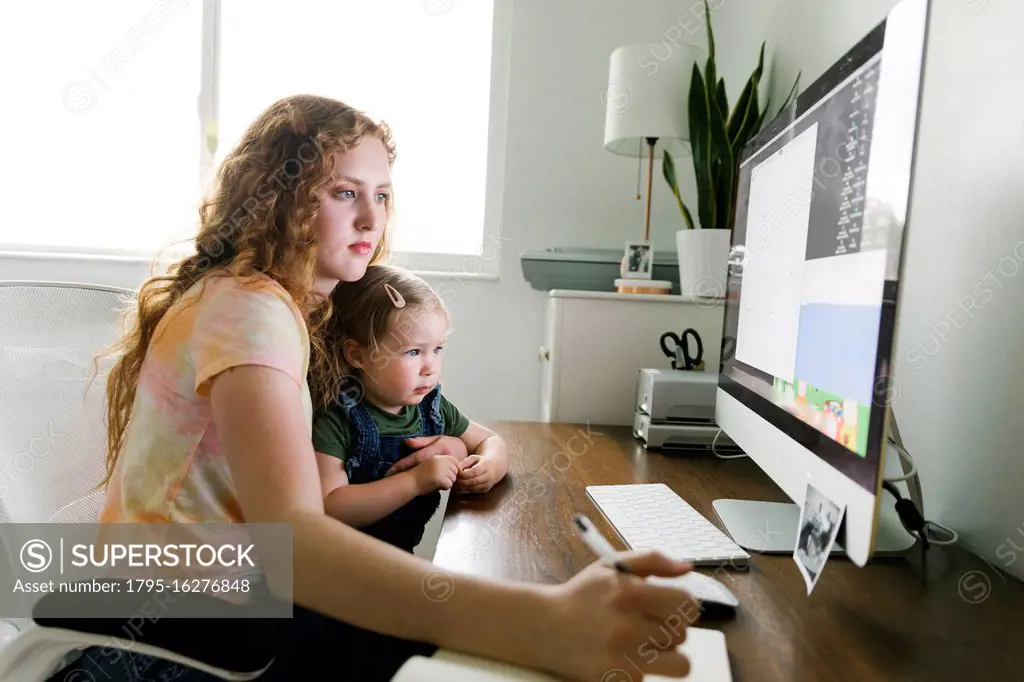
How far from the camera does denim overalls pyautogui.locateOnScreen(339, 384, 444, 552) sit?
96 cm

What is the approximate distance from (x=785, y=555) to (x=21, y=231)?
8.90 feet

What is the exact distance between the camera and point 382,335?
99 cm

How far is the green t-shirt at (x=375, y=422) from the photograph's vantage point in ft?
3.06

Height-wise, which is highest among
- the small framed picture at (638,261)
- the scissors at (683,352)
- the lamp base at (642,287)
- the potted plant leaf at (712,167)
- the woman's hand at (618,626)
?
the potted plant leaf at (712,167)

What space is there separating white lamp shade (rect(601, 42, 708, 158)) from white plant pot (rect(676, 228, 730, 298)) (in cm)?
28

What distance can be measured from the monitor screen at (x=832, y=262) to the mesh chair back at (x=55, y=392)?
2.96 feet

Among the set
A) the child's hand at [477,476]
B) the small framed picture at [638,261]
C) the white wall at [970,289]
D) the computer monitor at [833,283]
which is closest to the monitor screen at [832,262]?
the computer monitor at [833,283]

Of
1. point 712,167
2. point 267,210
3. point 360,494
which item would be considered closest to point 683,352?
point 712,167

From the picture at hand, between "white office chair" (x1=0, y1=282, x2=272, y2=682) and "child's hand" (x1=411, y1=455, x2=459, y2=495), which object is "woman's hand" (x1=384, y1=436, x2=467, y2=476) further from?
"white office chair" (x1=0, y1=282, x2=272, y2=682)

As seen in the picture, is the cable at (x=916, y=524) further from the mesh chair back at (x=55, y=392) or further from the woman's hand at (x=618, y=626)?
the mesh chair back at (x=55, y=392)

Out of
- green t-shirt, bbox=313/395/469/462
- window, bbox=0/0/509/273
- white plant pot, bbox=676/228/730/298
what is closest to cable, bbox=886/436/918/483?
green t-shirt, bbox=313/395/469/462

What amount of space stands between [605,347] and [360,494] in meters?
0.86

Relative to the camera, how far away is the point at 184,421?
2.17ft

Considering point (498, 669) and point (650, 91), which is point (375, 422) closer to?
point (498, 669)
